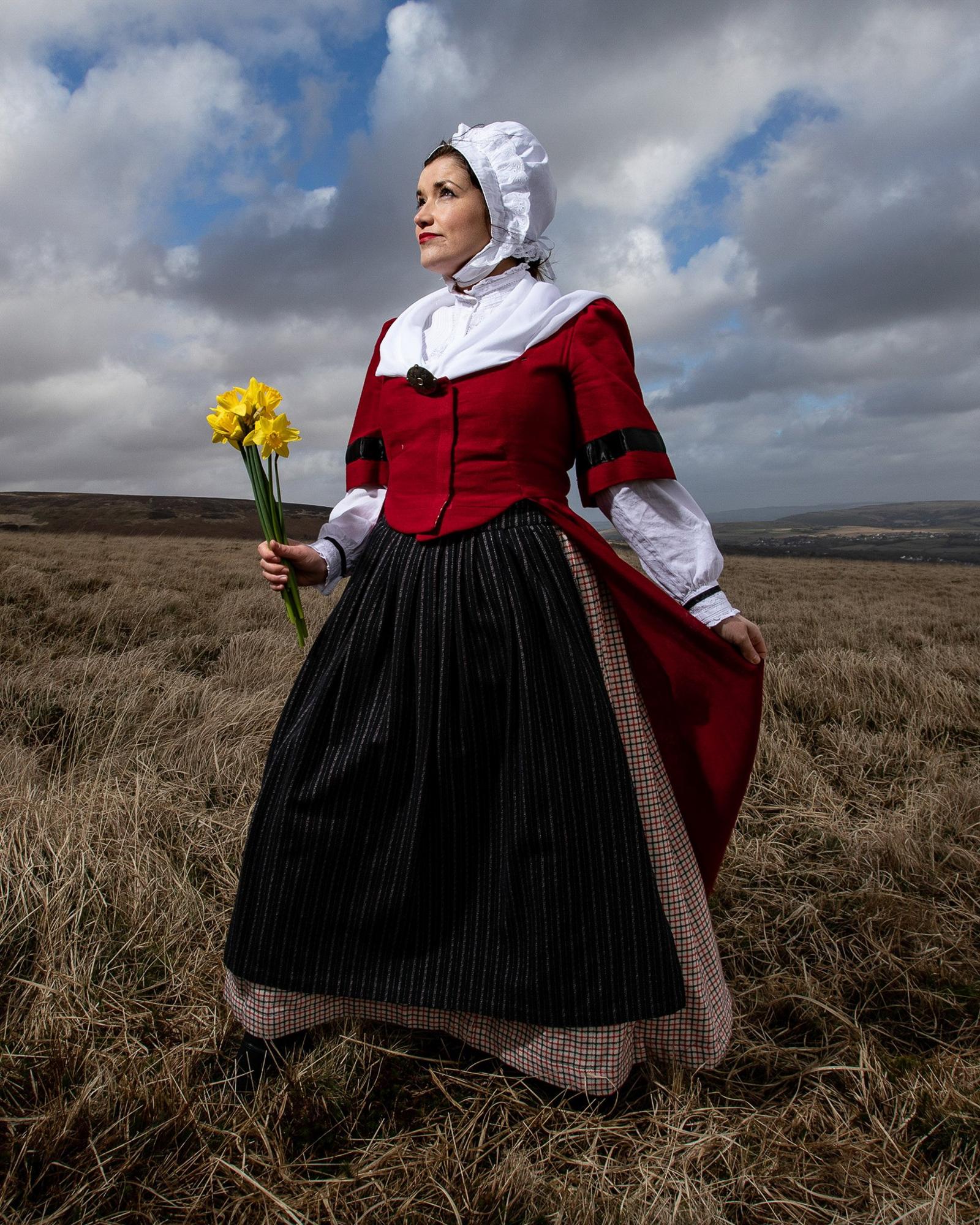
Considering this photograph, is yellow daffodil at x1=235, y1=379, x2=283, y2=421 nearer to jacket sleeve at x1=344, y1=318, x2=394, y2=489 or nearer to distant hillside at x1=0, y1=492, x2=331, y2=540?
jacket sleeve at x1=344, y1=318, x2=394, y2=489

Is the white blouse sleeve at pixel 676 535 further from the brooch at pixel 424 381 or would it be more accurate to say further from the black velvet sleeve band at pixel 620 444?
the brooch at pixel 424 381

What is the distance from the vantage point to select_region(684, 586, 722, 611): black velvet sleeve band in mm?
1858

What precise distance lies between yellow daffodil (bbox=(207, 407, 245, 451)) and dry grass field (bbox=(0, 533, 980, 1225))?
1.39 m

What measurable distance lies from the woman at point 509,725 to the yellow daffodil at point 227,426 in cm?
26

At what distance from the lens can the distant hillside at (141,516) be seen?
27.4 meters

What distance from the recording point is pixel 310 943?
1.73 metres

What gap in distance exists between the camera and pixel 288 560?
1902 mm

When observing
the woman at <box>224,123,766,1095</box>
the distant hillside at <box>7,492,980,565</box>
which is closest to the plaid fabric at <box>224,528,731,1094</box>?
the woman at <box>224,123,766,1095</box>

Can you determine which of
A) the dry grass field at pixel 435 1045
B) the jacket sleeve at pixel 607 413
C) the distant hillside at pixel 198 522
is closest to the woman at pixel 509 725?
the jacket sleeve at pixel 607 413

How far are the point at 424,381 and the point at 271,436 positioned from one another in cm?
38

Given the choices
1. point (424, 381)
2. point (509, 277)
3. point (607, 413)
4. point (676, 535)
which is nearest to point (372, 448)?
point (424, 381)

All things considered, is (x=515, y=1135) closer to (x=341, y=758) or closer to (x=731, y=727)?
(x=341, y=758)

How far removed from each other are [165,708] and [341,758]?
2445 mm

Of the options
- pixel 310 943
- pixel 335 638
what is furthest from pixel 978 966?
pixel 335 638
